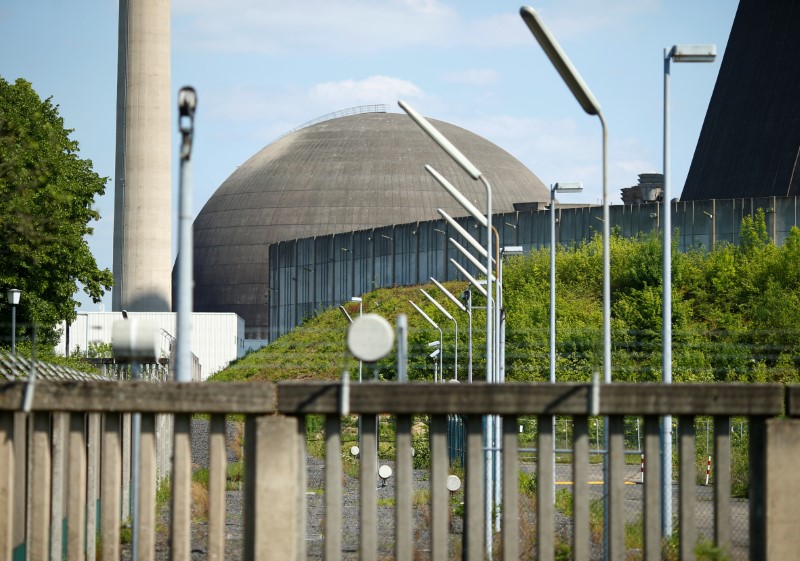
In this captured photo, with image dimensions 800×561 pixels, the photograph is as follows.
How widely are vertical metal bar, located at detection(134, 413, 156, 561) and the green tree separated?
31574 millimetres

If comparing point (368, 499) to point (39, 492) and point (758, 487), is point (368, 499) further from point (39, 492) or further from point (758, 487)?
point (758, 487)

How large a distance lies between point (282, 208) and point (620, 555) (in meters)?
109

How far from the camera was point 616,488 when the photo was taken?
920 cm

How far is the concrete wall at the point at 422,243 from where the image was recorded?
6619 cm

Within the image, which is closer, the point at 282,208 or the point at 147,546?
the point at 147,546

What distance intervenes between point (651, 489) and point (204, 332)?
80.4 metres

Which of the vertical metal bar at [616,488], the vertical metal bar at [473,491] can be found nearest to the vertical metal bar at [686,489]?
the vertical metal bar at [616,488]

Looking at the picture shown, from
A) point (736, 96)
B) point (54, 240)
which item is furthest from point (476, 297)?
point (54, 240)

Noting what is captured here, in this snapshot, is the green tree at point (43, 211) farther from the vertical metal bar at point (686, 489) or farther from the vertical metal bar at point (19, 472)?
the vertical metal bar at point (686, 489)

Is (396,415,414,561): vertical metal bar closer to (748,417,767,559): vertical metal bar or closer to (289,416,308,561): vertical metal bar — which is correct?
(289,416,308,561): vertical metal bar

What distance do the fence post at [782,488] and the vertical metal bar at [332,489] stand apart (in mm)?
2949

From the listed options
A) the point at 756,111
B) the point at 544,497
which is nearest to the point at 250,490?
the point at 544,497

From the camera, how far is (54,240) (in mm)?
42594

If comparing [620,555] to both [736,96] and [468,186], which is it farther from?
[468,186]
